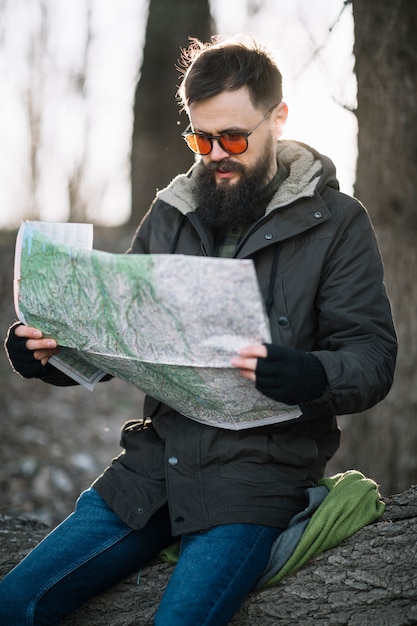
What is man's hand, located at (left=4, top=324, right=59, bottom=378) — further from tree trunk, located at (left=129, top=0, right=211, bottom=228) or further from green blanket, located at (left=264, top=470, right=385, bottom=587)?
tree trunk, located at (left=129, top=0, right=211, bottom=228)

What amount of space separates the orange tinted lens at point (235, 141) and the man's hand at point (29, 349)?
3.11 ft

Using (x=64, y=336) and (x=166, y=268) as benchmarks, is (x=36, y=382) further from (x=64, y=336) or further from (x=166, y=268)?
(x=166, y=268)

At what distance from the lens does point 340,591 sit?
256 cm

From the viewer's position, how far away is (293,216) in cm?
266

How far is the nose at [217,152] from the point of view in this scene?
2.77 m

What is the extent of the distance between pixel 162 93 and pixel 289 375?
6.72 m

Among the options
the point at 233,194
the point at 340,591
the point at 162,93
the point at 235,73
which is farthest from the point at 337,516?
the point at 162,93

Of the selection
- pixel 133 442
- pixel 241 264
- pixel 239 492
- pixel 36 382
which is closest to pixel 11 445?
pixel 36 382

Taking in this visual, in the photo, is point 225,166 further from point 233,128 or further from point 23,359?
point 23,359

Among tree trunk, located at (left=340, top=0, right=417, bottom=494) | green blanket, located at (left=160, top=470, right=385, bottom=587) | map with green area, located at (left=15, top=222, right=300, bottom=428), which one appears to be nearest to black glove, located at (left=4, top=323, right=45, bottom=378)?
map with green area, located at (left=15, top=222, right=300, bottom=428)

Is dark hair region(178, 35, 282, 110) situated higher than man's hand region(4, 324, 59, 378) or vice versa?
dark hair region(178, 35, 282, 110)

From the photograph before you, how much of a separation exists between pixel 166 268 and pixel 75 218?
28.8 feet

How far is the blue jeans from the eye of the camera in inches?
92.6

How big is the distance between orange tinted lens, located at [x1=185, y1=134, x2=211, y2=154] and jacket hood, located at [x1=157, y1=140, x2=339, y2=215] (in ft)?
0.49
